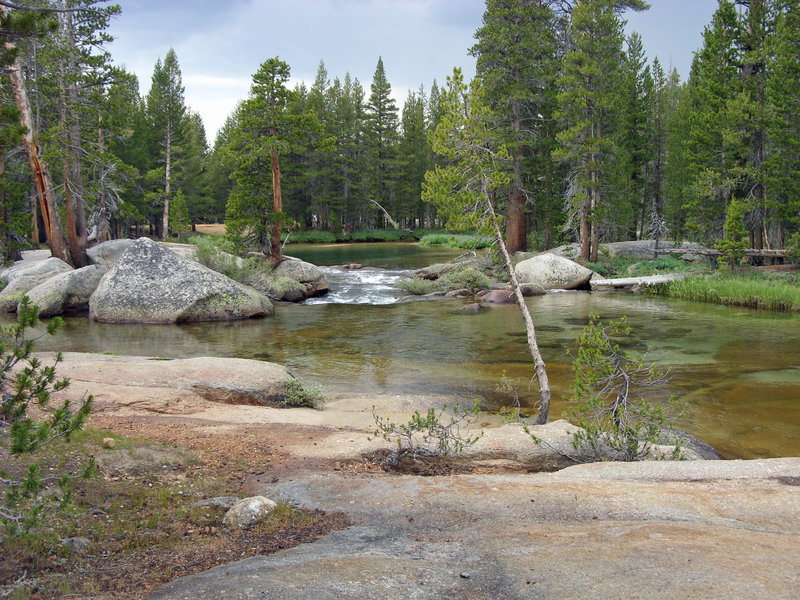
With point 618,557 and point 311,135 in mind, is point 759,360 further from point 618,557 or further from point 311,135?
point 311,135

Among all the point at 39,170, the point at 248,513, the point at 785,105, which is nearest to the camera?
the point at 248,513

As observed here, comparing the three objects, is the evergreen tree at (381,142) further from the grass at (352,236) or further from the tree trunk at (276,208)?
the tree trunk at (276,208)

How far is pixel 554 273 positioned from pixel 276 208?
40.2 feet

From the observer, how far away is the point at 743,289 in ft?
64.8

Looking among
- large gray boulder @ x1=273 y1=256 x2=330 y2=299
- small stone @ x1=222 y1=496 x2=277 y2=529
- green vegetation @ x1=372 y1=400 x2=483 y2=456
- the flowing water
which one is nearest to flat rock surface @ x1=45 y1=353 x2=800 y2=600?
green vegetation @ x1=372 y1=400 x2=483 y2=456

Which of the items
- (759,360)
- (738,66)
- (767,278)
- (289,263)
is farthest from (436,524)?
(738,66)

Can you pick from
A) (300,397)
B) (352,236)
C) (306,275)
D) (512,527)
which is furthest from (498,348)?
(352,236)

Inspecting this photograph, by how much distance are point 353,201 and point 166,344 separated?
49733 mm

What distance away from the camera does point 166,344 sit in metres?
14.1

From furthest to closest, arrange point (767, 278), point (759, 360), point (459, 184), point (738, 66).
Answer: point (738, 66)
point (767, 278)
point (759, 360)
point (459, 184)

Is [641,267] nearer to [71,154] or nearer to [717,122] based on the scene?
[717,122]

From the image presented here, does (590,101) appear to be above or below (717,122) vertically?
above

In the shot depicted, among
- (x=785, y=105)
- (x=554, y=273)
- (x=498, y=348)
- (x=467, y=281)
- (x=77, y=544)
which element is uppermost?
(x=785, y=105)

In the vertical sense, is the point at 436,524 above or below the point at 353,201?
below
